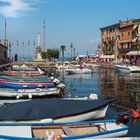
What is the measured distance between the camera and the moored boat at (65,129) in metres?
17.5

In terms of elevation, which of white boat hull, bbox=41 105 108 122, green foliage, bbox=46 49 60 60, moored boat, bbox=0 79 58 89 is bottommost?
white boat hull, bbox=41 105 108 122

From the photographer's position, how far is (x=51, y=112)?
21.9 meters

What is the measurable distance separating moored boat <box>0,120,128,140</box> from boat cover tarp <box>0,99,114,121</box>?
7.49ft

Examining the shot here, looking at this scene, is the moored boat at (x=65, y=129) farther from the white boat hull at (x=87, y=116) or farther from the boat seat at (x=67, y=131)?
the white boat hull at (x=87, y=116)

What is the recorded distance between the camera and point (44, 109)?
72.0 feet

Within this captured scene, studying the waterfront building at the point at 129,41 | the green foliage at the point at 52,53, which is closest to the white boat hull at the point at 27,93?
the waterfront building at the point at 129,41

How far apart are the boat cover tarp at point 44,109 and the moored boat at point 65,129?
2.28 m

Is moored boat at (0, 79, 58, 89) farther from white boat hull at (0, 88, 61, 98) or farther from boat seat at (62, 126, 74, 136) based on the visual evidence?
boat seat at (62, 126, 74, 136)

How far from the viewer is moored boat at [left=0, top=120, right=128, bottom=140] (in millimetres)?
17547

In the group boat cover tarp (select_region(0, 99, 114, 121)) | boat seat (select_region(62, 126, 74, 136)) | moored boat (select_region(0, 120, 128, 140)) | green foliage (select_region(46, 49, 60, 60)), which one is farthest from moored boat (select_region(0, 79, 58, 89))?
green foliage (select_region(46, 49, 60, 60))

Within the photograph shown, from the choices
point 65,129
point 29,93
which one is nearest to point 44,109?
point 65,129

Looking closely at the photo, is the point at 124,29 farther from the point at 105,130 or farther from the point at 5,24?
the point at 105,130

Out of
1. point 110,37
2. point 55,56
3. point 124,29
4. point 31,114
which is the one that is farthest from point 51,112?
point 55,56

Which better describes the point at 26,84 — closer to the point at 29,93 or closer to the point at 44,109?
the point at 29,93
